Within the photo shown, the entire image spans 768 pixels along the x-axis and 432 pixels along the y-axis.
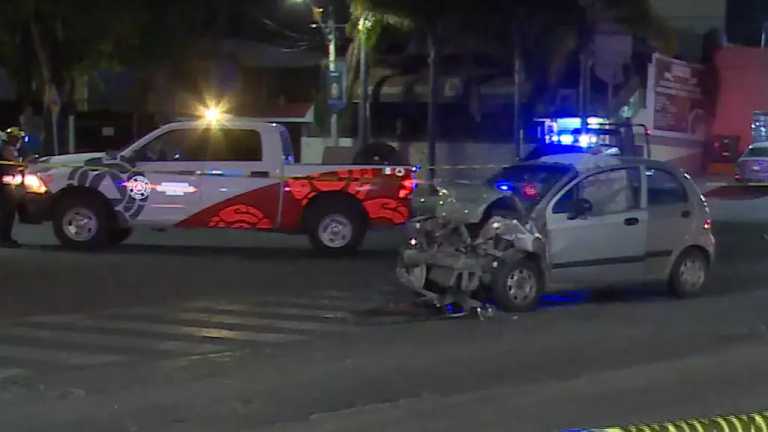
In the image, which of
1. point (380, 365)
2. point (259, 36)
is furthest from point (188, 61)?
point (380, 365)

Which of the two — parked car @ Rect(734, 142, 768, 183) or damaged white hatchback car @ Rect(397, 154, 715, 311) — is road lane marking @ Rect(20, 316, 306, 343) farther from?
parked car @ Rect(734, 142, 768, 183)

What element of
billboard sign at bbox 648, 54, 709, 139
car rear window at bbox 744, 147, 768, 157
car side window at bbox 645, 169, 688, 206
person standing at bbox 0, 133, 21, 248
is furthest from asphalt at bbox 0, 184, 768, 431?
billboard sign at bbox 648, 54, 709, 139

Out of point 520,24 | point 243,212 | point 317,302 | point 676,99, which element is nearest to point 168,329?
point 317,302

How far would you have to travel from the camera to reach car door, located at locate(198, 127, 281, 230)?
15656 millimetres

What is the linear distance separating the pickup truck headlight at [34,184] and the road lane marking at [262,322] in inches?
226

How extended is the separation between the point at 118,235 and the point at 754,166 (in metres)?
21.4

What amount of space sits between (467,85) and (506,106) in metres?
1.41

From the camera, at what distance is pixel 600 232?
11.6m

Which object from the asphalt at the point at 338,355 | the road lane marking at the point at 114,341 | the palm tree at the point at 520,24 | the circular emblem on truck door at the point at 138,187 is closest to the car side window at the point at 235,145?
the circular emblem on truck door at the point at 138,187

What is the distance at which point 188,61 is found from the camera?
105ft

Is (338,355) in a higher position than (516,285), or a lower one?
lower

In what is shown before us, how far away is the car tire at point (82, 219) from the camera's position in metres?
15.7

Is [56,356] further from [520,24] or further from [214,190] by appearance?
[520,24]

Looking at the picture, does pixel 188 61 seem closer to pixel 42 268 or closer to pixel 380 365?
pixel 42 268
